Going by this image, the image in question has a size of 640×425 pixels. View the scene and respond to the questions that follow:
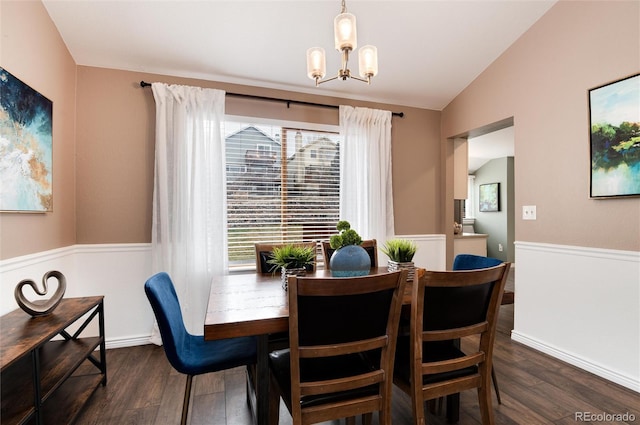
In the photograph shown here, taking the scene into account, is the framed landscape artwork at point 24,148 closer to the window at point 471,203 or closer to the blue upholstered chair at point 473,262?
the blue upholstered chair at point 473,262

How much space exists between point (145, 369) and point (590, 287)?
354cm

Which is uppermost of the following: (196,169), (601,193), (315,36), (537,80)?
(315,36)

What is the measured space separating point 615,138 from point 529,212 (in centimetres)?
87

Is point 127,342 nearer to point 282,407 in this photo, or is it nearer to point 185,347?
point 185,347

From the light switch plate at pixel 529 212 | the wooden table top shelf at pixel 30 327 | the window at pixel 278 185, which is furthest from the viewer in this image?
the window at pixel 278 185

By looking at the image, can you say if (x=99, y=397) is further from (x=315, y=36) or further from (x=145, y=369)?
(x=315, y=36)

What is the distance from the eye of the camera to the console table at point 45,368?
136 centimetres

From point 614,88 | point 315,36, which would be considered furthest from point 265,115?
point 614,88

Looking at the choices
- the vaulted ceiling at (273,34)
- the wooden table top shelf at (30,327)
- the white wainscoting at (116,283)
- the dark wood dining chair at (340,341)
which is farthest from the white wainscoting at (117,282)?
the dark wood dining chair at (340,341)

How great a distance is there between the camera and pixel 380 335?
4.32ft

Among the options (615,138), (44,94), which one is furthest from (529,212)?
(44,94)

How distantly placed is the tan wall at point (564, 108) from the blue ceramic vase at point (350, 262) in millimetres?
1923

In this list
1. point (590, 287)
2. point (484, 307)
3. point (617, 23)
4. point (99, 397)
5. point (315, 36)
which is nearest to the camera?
point (484, 307)

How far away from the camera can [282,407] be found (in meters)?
1.97
